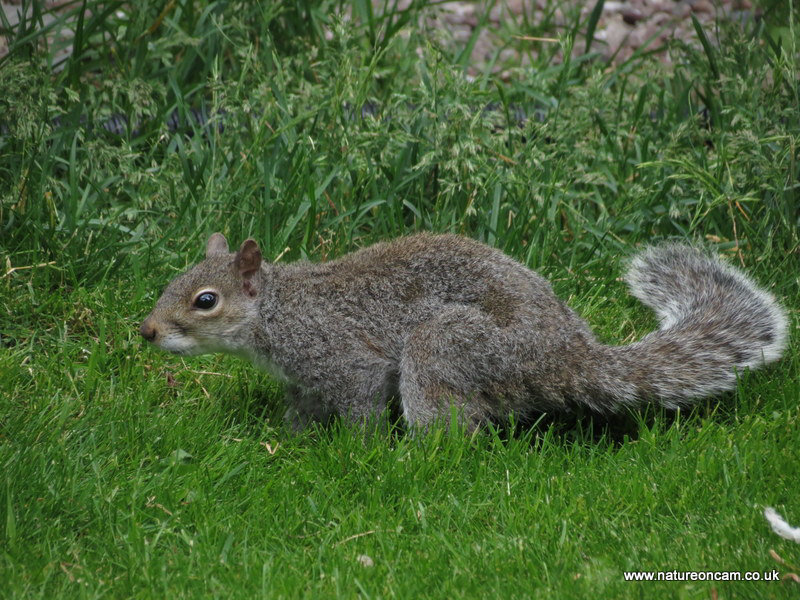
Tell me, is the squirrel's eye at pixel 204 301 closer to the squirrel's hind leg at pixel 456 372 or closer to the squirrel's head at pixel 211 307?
the squirrel's head at pixel 211 307

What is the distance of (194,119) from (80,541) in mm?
3070

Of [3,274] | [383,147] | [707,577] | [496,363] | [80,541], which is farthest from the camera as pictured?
[383,147]

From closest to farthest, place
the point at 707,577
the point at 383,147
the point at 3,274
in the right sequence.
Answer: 1. the point at 707,577
2. the point at 3,274
3. the point at 383,147

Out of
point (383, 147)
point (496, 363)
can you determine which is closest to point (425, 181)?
point (383, 147)

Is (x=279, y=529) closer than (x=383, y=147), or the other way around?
(x=279, y=529)

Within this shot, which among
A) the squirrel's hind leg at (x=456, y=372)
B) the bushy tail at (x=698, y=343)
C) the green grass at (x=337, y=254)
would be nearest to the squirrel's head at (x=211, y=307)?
the green grass at (x=337, y=254)

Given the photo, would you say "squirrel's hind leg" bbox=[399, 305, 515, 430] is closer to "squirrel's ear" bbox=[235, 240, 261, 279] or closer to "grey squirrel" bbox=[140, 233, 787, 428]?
"grey squirrel" bbox=[140, 233, 787, 428]

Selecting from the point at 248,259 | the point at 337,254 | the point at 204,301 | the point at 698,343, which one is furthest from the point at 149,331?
the point at 698,343

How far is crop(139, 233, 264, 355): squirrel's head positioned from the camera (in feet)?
13.9

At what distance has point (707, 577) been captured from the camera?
3090 mm

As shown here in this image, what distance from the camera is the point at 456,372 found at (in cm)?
409

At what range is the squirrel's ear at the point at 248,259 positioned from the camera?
4324 millimetres

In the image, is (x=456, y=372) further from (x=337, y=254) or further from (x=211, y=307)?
(x=337, y=254)

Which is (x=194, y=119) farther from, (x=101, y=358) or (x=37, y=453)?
(x=37, y=453)
